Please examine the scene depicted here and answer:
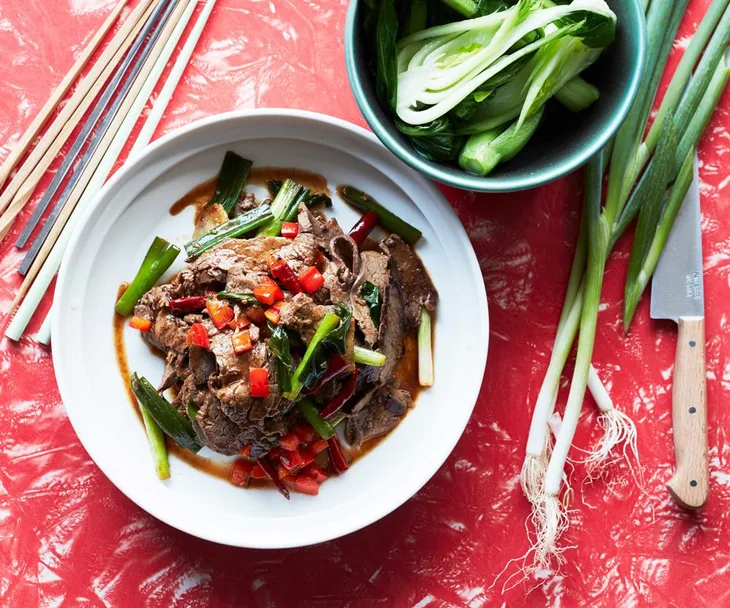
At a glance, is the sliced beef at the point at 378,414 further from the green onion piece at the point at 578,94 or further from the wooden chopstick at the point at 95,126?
the wooden chopstick at the point at 95,126

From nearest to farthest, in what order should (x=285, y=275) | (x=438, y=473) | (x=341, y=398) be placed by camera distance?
1. (x=285, y=275)
2. (x=341, y=398)
3. (x=438, y=473)

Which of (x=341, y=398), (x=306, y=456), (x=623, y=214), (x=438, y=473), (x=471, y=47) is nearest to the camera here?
(x=471, y=47)

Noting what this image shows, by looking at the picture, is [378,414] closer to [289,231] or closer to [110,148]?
[289,231]

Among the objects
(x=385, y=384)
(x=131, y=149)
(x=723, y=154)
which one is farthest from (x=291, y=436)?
(x=723, y=154)

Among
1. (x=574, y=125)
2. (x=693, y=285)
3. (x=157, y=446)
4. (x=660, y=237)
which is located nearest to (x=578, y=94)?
(x=574, y=125)

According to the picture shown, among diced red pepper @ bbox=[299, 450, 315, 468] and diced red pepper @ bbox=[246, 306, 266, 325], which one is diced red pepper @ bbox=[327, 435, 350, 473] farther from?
diced red pepper @ bbox=[246, 306, 266, 325]

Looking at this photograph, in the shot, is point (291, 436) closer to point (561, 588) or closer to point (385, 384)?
point (385, 384)

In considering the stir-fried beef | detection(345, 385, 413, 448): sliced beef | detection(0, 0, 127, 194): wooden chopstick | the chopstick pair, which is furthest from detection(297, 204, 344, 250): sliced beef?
detection(0, 0, 127, 194): wooden chopstick
